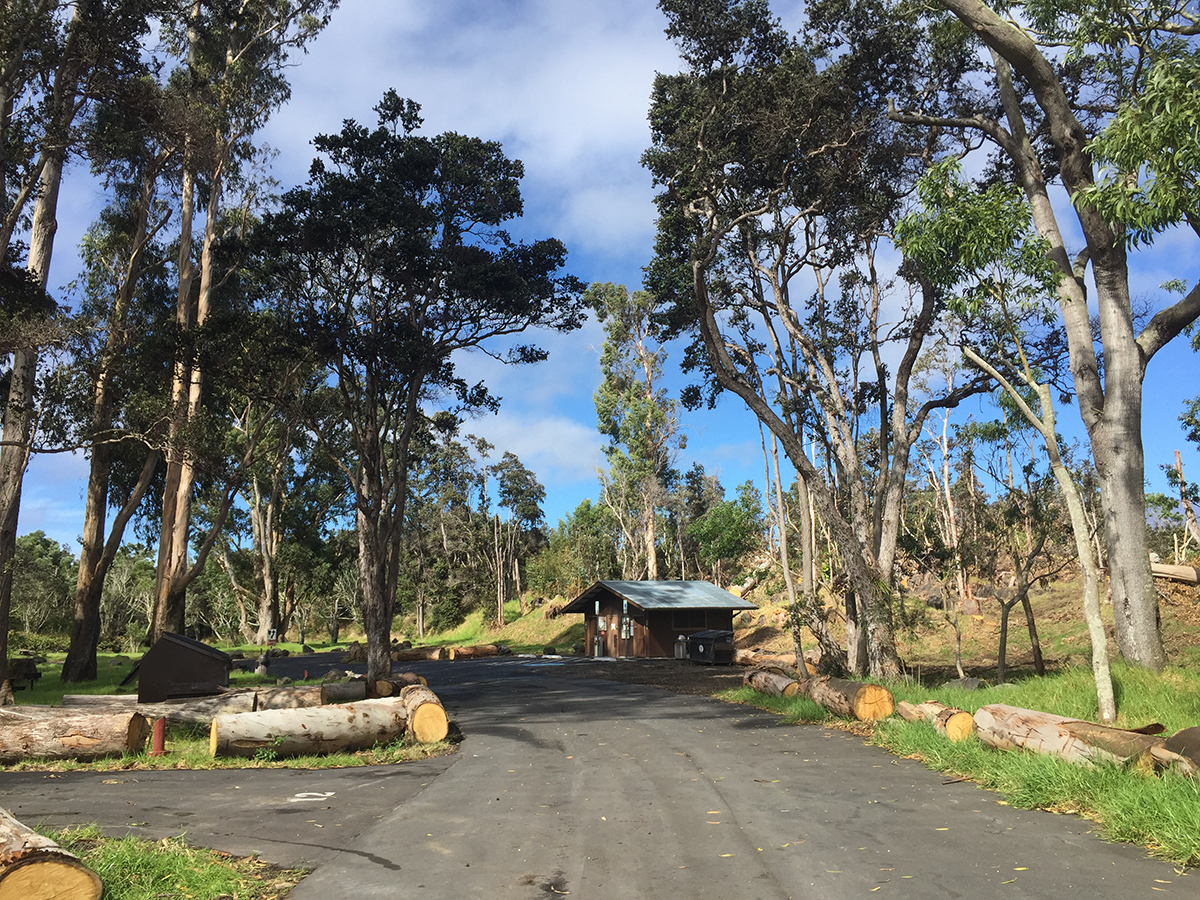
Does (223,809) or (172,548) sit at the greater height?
(172,548)

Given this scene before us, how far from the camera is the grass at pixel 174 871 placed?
474 cm

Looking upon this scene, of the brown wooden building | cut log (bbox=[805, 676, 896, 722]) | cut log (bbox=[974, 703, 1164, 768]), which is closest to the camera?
cut log (bbox=[974, 703, 1164, 768])

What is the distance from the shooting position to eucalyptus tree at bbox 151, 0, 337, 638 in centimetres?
1953

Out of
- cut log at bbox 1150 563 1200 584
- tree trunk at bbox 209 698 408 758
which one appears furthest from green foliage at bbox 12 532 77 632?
cut log at bbox 1150 563 1200 584

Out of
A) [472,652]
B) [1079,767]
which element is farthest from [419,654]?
[1079,767]

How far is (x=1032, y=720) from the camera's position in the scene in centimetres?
805

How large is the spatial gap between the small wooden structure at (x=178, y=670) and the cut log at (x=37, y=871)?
10.9 m

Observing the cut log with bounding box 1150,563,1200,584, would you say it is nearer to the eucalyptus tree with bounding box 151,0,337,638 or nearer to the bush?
the eucalyptus tree with bounding box 151,0,337,638

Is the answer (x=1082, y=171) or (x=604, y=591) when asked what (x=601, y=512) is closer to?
(x=604, y=591)

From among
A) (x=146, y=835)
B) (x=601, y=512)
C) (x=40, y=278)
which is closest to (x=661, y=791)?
(x=146, y=835)

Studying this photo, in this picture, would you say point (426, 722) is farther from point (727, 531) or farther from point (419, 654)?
point (727, 531)

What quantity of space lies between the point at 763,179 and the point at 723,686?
41.5 feet

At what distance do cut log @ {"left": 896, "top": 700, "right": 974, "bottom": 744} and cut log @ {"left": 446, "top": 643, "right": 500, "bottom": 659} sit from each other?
1222 inches

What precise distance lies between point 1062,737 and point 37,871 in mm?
8337
